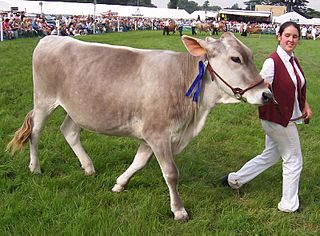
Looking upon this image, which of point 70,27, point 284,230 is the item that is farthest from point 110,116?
point 70,27

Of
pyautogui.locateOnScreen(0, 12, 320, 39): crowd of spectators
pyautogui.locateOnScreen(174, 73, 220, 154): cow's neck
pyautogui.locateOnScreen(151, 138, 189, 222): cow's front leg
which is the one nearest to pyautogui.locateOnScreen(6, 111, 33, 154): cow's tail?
pyautogui.locateOnScreen(151, 138, 189, 222): cow's front leg

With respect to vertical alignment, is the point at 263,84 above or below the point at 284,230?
above

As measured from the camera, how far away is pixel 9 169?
16.4 feet

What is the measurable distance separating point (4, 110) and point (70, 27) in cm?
2438

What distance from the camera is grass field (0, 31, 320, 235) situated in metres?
3.87

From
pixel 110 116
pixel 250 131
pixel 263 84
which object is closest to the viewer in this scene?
pixel 263 84

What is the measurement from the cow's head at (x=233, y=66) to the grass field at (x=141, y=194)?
1181 millimetres

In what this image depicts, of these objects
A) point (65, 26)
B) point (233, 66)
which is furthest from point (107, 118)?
point (65, 26)

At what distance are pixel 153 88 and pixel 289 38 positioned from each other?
1.32 metres

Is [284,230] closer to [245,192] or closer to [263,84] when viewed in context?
[245,192]

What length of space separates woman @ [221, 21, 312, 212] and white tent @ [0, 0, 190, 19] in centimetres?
3527

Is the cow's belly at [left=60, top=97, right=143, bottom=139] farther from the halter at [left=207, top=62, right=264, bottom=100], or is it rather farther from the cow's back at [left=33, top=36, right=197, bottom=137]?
the halter at [left=207, top=62, right=264, bottom=100]

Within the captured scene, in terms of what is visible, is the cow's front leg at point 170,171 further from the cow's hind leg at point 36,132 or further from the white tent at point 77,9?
the white tent at point 77,9

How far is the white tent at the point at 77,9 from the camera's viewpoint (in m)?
45.3
